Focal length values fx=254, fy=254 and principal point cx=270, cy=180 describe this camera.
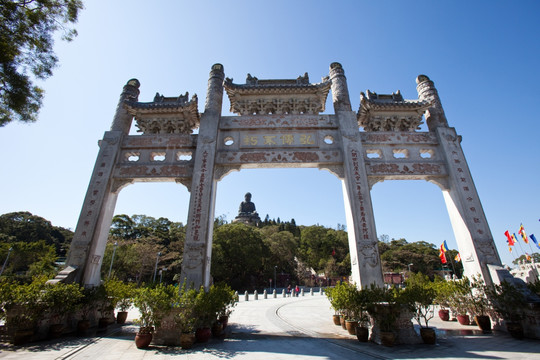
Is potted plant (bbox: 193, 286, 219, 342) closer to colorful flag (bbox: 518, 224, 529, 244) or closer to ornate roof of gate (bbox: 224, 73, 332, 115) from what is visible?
ornate roof of gate (bbox: 224, 73, 332, 115)

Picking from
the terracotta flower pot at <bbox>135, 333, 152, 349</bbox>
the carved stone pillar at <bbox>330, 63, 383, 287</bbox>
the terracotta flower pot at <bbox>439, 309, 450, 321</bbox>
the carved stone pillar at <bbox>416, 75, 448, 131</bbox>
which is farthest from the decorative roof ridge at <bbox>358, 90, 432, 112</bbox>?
the terracotta flower pot at <bbox>135, 333, 152, 349</bbox>

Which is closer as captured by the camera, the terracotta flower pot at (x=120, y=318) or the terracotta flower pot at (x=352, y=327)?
the terracotta flower pot at (x=352, y=327)

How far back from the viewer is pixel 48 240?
127ft

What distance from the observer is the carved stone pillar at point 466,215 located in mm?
7645

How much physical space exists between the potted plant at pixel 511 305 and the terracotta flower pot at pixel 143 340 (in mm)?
8088

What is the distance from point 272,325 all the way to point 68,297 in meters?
5.46

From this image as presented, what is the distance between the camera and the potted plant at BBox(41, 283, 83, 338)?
19.1 ft

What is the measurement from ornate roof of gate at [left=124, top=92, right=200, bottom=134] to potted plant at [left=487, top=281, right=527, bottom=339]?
11.1 metres

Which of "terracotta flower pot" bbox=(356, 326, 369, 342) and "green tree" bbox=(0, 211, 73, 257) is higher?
"green tree" bbox=(0, 211, 73, 257)

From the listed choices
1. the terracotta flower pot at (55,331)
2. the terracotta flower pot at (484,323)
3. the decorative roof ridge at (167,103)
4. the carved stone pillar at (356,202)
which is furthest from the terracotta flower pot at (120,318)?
the terracotta flower pot at (484,323)

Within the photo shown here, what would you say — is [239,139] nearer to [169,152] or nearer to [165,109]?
[169,152]

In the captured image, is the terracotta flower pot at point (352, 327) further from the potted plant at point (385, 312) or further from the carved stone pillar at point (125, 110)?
the carved stone pillar at point (125, 110)

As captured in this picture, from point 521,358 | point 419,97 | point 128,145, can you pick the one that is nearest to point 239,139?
point 128,145

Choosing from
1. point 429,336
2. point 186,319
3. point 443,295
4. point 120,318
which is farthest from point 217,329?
point 443,295
